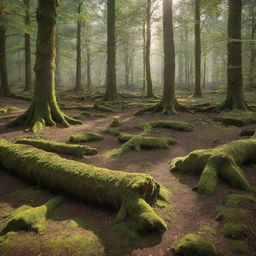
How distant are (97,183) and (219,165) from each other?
2806 millimetres

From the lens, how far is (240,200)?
446 cm

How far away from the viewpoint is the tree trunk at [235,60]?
12164mm

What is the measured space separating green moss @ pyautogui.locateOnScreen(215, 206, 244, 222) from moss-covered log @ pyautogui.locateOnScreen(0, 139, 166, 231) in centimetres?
105

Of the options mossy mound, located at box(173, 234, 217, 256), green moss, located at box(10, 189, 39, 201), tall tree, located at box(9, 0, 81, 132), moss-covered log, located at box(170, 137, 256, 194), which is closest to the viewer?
mossy mound, located at box(173, 234, 217, 256)

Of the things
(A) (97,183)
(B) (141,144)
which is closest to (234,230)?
(A) (97,183)

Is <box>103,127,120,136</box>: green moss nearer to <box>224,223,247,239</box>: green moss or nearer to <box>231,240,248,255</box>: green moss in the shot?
<box>224,223,247,239</box>: green moss

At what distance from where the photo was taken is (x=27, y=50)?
68.4 feet

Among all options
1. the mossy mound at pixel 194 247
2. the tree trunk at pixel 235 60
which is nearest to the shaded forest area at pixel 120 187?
the mossy mound at pixel 194 247

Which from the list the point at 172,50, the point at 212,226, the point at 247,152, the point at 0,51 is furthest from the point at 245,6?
the point at 212,226

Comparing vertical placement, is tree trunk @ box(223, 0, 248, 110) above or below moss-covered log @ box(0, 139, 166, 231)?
above

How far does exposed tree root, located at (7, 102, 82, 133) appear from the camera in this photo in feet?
31.8

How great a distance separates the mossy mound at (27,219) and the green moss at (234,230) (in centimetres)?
287

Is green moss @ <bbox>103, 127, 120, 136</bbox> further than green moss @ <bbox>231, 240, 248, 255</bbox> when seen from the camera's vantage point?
Yes

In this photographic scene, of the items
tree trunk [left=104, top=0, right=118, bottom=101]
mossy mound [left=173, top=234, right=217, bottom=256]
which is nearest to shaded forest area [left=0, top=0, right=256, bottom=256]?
mossy mound [left=173, top=234, right=217, bottom=256]
